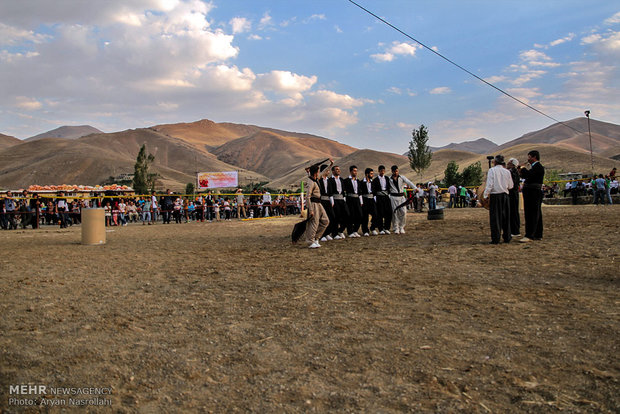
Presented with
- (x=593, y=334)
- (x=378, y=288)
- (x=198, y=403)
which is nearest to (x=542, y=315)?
(x=593, y=334)

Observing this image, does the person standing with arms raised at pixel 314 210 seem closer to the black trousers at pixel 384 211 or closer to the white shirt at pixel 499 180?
the black trousers at pixel 384 211

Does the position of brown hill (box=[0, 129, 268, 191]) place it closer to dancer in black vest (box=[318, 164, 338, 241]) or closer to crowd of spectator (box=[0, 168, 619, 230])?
crowd of spectator (box=[0, 168, 619, 230])

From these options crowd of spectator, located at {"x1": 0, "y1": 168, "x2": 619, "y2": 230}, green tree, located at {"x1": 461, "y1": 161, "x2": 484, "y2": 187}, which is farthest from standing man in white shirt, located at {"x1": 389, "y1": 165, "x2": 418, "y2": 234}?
green tree, located at {"x1": 461, "y1": 161, "x2": 484, "y2": 187}

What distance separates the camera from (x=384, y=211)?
1291 cm

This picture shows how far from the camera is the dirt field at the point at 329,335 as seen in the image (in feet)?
9.00

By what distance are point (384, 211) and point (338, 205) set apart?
1709mm

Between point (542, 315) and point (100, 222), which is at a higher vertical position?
point (100, 222)

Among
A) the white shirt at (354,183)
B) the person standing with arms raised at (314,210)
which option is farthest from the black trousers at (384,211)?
the person standing with arms raised at (314,210)

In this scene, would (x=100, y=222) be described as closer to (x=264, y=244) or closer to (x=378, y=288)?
(x=264, y=244)

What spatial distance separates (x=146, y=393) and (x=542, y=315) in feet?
12.1

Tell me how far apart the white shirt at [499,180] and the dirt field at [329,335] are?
244 cm

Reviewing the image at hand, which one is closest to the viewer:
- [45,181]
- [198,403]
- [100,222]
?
[198,403]

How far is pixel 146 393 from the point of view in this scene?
111 inches

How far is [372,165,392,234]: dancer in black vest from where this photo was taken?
1271 cm
